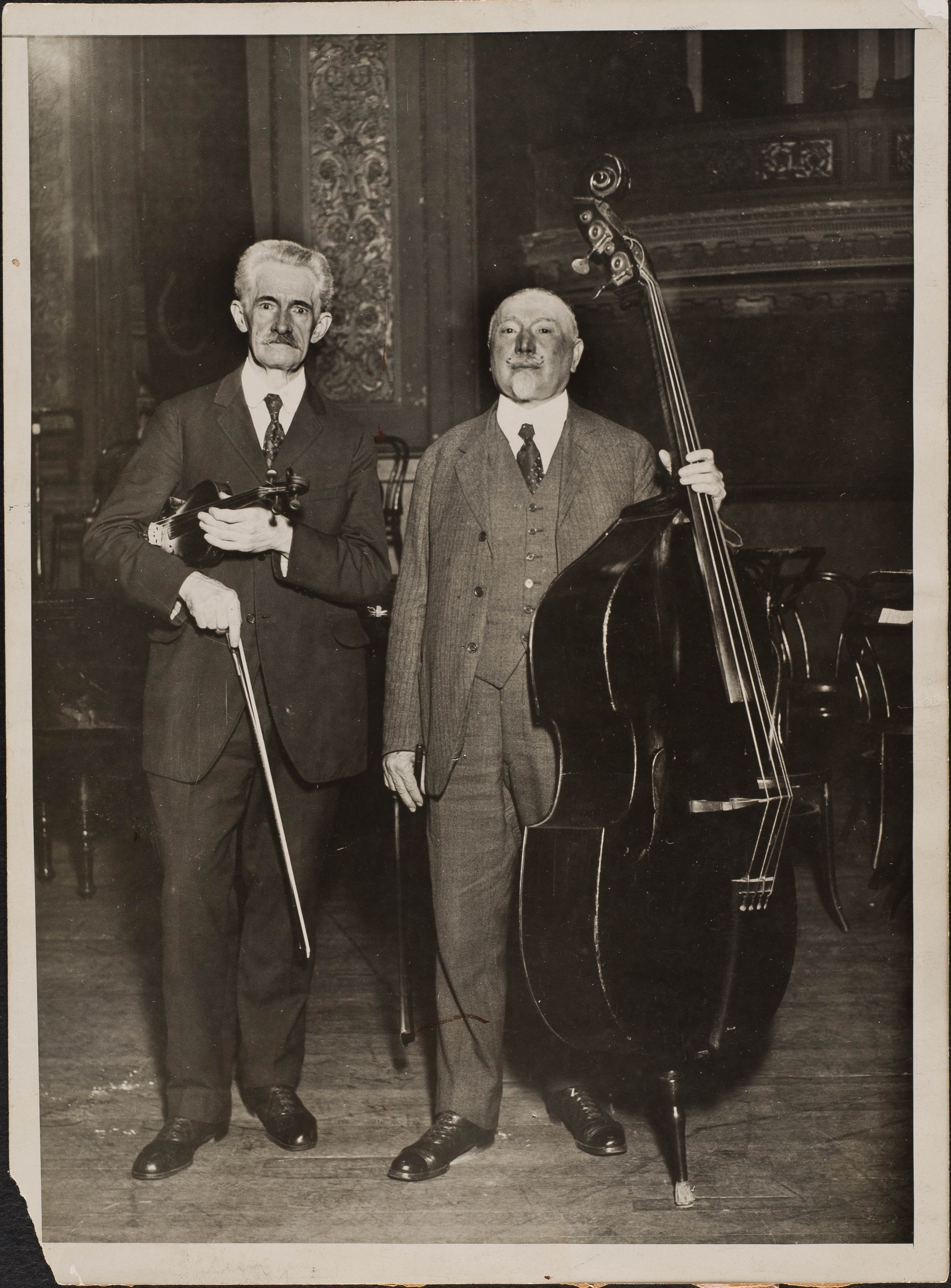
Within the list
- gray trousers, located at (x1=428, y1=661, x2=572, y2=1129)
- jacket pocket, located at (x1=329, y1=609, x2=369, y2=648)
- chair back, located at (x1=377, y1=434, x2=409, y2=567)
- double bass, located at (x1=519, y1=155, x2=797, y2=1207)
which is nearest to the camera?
double bass, located at (x1=519, y1=155, x2=797, y2=1207)

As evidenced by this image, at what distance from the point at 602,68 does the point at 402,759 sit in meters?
1.42

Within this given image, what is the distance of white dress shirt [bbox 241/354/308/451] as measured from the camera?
2410 mm

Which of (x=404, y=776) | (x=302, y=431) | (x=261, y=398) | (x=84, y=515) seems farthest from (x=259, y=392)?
(x=404, y=776)

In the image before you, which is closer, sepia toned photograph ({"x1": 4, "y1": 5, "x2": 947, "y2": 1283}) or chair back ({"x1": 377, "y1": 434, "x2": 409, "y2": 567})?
sepia toned photograph ({"x1": 4, "y1": 5, "x2": 947, "y2": 1283})

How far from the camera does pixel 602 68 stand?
2.41 metres

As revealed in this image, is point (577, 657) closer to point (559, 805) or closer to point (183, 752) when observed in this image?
point (559, 805)

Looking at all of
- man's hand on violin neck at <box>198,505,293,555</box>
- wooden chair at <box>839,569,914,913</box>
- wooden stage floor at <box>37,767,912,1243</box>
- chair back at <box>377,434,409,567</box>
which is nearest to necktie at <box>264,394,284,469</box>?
man's hand on violin neck at <box>198,505,293,555</box>

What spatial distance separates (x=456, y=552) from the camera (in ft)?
7.76

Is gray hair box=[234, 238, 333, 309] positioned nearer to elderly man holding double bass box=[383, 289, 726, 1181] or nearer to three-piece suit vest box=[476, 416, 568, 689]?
elderly man holding double bass box=[383, 289, 726, 1181]

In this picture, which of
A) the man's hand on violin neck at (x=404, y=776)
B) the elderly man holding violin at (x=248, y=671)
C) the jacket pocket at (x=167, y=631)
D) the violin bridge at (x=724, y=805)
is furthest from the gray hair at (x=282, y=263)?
the violin bridge at (x=724, y=805)

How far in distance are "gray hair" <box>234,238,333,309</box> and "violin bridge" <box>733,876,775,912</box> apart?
1.36 metres

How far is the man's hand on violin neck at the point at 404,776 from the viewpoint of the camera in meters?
2.37

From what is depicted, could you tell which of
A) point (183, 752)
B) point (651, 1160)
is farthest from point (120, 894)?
point (651, 1160)

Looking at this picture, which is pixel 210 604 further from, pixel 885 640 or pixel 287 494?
pixel 885 640
